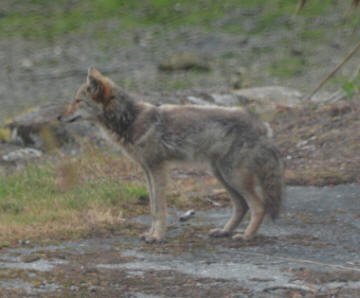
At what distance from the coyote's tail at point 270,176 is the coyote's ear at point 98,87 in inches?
65.3

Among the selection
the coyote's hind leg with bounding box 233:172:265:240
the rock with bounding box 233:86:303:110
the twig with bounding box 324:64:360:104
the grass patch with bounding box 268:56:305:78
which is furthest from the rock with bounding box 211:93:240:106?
the coyote's hind leg with bounding box 233:172:265:240

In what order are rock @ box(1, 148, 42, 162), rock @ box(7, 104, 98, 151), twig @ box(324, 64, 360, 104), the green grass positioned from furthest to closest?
the green grass
rock @ box(7, 104, 98, 151)
rock @ box(1, 148, 42, 162)
twig @ box(324, 64, 360, 104)

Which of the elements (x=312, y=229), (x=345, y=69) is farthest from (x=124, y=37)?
(x=312, y=229)

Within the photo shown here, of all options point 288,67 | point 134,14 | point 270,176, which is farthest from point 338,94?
point 134,14

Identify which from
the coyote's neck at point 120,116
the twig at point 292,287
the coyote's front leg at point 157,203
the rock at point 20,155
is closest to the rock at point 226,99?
the rock at point 20,155

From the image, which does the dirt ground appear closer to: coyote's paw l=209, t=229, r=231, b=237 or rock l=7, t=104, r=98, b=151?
coyote's paw l=209, t=229, r=231, b=237

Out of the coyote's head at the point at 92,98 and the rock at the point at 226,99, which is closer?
the coyote's head at the point at 92,98

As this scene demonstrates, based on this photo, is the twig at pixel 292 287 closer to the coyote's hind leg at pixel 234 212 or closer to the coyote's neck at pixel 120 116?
the coyote's hind leg at pixel 234 212

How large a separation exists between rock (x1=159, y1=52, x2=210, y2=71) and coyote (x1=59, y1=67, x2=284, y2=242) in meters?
12.1

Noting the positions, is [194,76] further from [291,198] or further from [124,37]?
[291,198]

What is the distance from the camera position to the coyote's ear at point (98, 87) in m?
6.44

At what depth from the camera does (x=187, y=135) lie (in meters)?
6.28

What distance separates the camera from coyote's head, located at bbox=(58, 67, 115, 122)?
21.2ft

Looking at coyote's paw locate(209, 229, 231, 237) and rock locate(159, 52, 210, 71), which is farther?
Answer: rock locate(159, 52, 210, 71)
